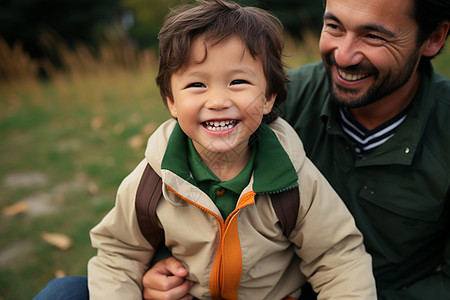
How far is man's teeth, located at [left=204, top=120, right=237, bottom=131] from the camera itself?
145 cm

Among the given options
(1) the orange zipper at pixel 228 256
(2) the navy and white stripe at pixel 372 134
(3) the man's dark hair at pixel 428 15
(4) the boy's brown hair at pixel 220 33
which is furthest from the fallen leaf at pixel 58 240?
(3) the man's dark hair at pixel 428 15

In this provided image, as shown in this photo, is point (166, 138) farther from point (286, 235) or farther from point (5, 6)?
point (5, 6)

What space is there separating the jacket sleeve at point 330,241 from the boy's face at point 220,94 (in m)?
0.35

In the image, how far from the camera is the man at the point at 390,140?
175 cm

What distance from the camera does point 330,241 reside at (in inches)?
62.0

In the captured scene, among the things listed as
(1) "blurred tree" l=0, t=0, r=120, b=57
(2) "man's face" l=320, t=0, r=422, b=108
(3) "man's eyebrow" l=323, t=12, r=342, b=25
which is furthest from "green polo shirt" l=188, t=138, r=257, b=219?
(1) "blurred tree" l=0, t=0, r=120, b=57

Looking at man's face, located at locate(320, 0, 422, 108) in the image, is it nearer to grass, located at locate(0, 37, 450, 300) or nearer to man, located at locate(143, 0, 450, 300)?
man, located at locate(143, 0, 450, 300)

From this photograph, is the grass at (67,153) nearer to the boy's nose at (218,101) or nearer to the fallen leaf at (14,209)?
the fallen leaf at (14,209)

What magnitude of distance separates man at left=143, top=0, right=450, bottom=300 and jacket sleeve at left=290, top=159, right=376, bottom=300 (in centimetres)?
31

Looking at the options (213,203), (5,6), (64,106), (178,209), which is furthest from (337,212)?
(5,6)

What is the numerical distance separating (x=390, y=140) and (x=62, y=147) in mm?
3868

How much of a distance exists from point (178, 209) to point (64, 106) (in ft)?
17.4

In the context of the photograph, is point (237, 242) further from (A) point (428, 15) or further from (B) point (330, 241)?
(A) point (428, 15)

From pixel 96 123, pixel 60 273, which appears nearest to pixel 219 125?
pixel 60 273
